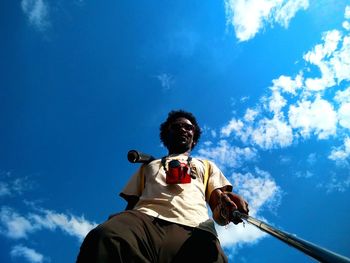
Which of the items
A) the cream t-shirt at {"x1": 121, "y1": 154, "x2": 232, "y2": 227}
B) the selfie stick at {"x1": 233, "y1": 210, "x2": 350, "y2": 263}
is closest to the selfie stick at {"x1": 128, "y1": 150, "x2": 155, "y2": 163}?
the cream t-shirt at {"x1": 121, "y1": 154, "x2": 232, "y2": 227}

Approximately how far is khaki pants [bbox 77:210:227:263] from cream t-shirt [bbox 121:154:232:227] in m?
0.13

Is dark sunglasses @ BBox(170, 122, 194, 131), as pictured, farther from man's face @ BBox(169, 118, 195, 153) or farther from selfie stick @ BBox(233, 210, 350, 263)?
selfie stick @ BBox(233, 210, 350, 263)

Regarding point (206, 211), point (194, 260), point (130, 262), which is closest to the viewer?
point (130, 262)

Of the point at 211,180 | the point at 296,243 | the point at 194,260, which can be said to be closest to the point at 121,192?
the point at 211,180

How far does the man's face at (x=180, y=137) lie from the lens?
475cm

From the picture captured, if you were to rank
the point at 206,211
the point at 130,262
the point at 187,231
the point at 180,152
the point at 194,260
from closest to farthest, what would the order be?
the point at 130,262
the point at 194,260
the point at 187,231
the point at 206,211
the point at 180,152

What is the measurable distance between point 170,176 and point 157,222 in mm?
752

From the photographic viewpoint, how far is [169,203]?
10.7 feet

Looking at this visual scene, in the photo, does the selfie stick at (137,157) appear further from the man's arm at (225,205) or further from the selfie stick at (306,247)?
the selfie stick at (306,247)

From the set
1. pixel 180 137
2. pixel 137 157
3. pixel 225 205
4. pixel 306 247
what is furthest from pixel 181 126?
pixel 306 247

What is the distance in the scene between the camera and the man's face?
4754 millimetres

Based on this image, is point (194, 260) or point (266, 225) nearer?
point (266, 225)

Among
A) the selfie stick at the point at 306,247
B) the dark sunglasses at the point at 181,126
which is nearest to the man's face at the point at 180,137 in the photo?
the dark sunglasses at the point at 181,126

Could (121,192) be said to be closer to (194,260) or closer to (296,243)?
(194,260)
